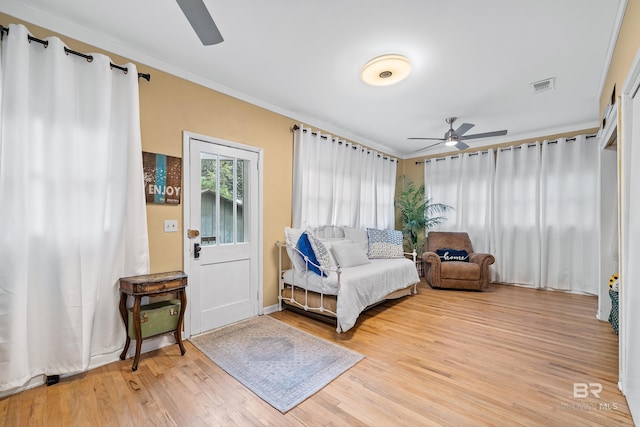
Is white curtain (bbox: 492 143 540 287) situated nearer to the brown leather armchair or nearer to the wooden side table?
the brown leather armchair

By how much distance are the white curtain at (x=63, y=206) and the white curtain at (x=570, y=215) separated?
5740 mm

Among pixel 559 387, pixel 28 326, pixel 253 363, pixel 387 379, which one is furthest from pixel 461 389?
pixel 28 326

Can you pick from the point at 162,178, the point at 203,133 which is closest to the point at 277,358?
the point at 162,178

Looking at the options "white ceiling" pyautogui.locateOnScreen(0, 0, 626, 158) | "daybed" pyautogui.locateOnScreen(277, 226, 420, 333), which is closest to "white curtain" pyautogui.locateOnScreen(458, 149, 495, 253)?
"white ceiling" pyautogui.locateOnScreen(0, 0, 626, 158)

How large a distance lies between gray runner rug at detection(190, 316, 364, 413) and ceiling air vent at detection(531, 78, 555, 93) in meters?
3.37

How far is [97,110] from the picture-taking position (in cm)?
219

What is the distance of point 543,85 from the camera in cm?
299

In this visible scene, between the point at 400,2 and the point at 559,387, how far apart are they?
2890 mm

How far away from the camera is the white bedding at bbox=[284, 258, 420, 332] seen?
284 centimetres

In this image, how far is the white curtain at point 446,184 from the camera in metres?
5.45

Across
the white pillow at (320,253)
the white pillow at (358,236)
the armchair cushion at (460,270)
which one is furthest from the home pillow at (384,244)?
the white pillow at (320,253)

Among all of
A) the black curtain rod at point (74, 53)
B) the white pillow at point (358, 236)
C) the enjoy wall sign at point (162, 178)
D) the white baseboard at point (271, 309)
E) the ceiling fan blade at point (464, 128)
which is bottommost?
the white baseboard at point (271, 309)

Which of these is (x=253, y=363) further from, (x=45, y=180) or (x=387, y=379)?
(x=45, y=180)

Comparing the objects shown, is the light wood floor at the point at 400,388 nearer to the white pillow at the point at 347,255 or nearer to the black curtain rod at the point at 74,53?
the white pillow at the point at 347,255
